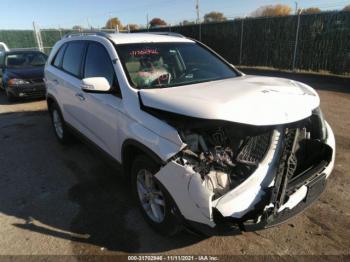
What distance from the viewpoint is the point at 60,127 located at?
5723 millimetres

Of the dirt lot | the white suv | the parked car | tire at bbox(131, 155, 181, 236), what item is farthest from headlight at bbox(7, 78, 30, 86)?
tire at bbox(131, 155, 181, 236)

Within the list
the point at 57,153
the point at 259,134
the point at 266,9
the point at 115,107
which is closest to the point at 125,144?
the point at 115,107

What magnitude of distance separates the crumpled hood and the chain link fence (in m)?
9.92

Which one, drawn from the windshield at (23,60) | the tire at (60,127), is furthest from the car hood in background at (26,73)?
the tire at (60,127)

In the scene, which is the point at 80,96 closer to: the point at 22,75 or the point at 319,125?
the point at 319,125

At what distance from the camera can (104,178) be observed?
434 cm

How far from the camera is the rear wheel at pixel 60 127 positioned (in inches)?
216

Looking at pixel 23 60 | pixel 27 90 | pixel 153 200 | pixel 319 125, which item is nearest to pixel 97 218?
pixel 153 200

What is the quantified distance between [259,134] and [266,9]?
62395mm

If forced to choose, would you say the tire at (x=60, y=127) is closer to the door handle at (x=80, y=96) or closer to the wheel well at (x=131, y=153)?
the door handle at (x=80, y=96)

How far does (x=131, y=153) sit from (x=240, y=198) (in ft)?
4.28

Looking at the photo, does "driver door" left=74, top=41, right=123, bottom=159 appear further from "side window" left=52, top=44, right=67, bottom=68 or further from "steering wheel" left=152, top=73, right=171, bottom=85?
"side window" left=52, top=44, right=67, bottom=68

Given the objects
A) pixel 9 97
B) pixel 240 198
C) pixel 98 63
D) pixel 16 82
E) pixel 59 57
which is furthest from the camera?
pixel 9 97

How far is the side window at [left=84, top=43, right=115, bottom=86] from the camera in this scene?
3566 mm
